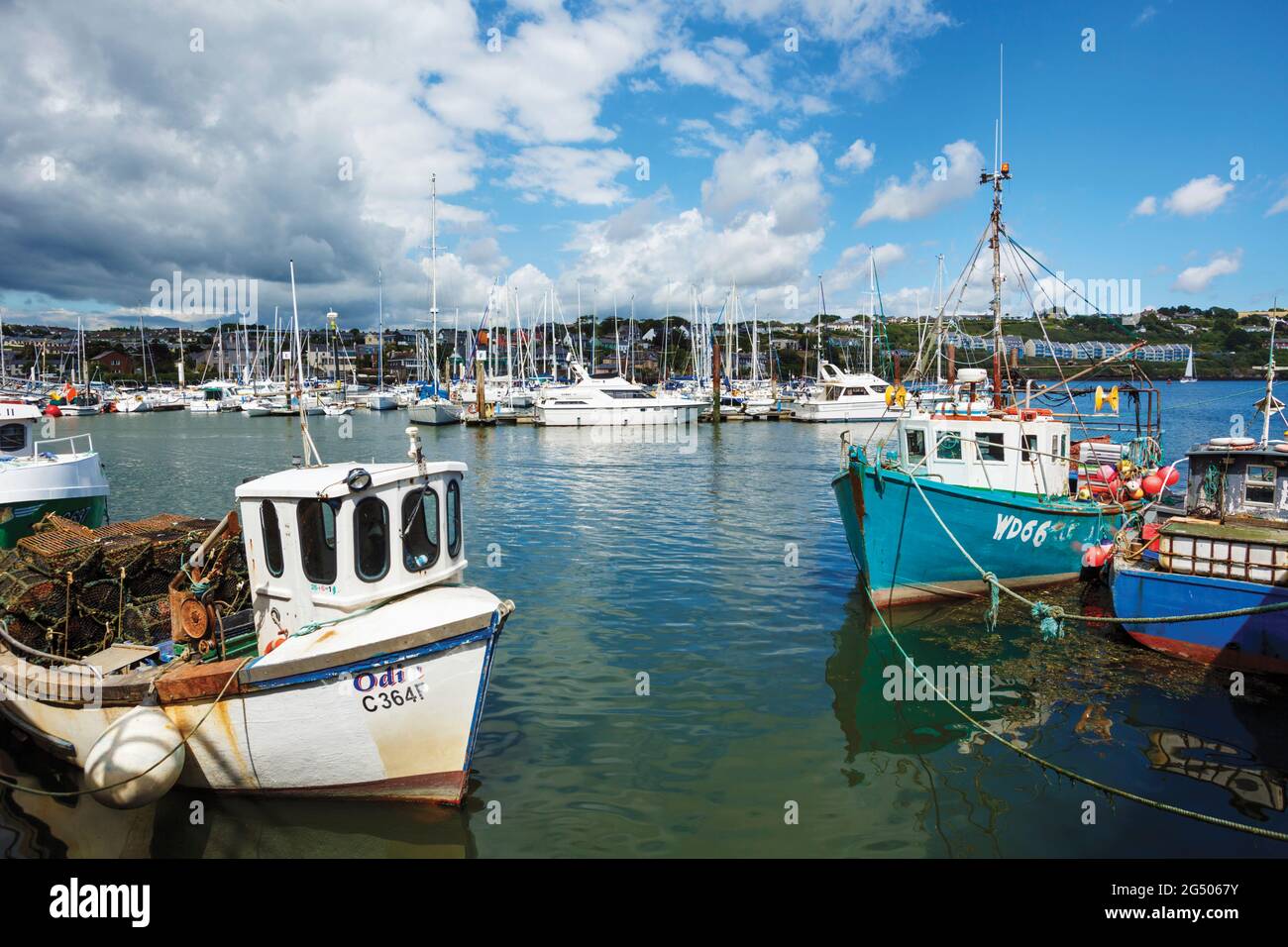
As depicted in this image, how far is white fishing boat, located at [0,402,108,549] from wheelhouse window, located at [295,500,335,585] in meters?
11.9

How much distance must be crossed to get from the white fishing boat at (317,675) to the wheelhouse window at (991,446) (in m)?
12.4

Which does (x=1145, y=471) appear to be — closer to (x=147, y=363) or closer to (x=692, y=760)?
(x=692, y=760)

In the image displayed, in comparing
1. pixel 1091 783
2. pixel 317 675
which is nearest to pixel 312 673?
pixel 317 675

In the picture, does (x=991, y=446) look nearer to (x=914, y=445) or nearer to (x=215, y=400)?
(x=914, y=445)

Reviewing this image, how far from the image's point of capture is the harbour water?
25.6ft

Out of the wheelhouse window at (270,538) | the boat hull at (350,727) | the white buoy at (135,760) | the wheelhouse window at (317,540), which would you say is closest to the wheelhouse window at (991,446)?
the boat hull at (350,727)

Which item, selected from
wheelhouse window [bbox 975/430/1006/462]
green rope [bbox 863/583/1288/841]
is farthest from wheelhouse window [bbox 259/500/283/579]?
wheelhouse window [bbox 975/430/1006/462]

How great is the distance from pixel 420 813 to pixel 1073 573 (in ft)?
49.9

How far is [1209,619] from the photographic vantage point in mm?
10867

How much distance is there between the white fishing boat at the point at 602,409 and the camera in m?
67.2

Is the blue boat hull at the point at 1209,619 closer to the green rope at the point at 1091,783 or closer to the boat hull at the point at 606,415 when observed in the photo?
the green rope at the point at 1091,783

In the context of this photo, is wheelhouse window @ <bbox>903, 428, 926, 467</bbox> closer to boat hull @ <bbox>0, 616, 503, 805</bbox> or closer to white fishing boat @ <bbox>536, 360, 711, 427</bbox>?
boat hull @ <bbox>0, 616, 503, 805</bbox>

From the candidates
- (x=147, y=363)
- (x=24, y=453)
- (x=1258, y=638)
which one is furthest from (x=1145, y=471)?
(x=147, y=363)
